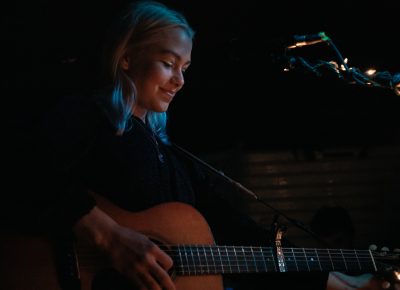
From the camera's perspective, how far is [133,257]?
7.27ft

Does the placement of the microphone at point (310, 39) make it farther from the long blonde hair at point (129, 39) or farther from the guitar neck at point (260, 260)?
the guitar neck at point (260, 260)

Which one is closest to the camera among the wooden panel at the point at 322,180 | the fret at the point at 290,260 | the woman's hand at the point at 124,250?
the woman's hand at the point at 124,250

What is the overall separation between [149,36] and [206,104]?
422 cm

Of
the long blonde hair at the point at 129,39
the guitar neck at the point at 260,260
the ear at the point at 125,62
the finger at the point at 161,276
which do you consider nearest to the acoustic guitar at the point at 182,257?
the guitar neck at the point at 260,260

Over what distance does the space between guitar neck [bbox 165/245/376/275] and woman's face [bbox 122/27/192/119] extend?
87cm

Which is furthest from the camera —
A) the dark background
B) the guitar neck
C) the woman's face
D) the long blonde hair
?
the dark background

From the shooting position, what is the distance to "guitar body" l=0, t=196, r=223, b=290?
2.08m

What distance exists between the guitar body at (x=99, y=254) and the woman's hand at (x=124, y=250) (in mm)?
69

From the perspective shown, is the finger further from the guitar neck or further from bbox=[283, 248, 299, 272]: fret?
bbox=[283, 248, 299, 272]: fret

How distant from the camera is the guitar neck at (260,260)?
2475 millimetres

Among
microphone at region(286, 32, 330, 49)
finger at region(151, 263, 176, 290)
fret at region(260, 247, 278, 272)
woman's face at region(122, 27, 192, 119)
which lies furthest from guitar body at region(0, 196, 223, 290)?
microphone at region(286, 32, 330, 49)

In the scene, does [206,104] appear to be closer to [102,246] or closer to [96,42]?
[96,42]

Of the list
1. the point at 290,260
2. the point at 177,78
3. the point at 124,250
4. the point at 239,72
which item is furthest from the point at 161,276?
the point at 239,72

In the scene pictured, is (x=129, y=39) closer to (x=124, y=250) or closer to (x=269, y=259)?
(x=124, y=250)
